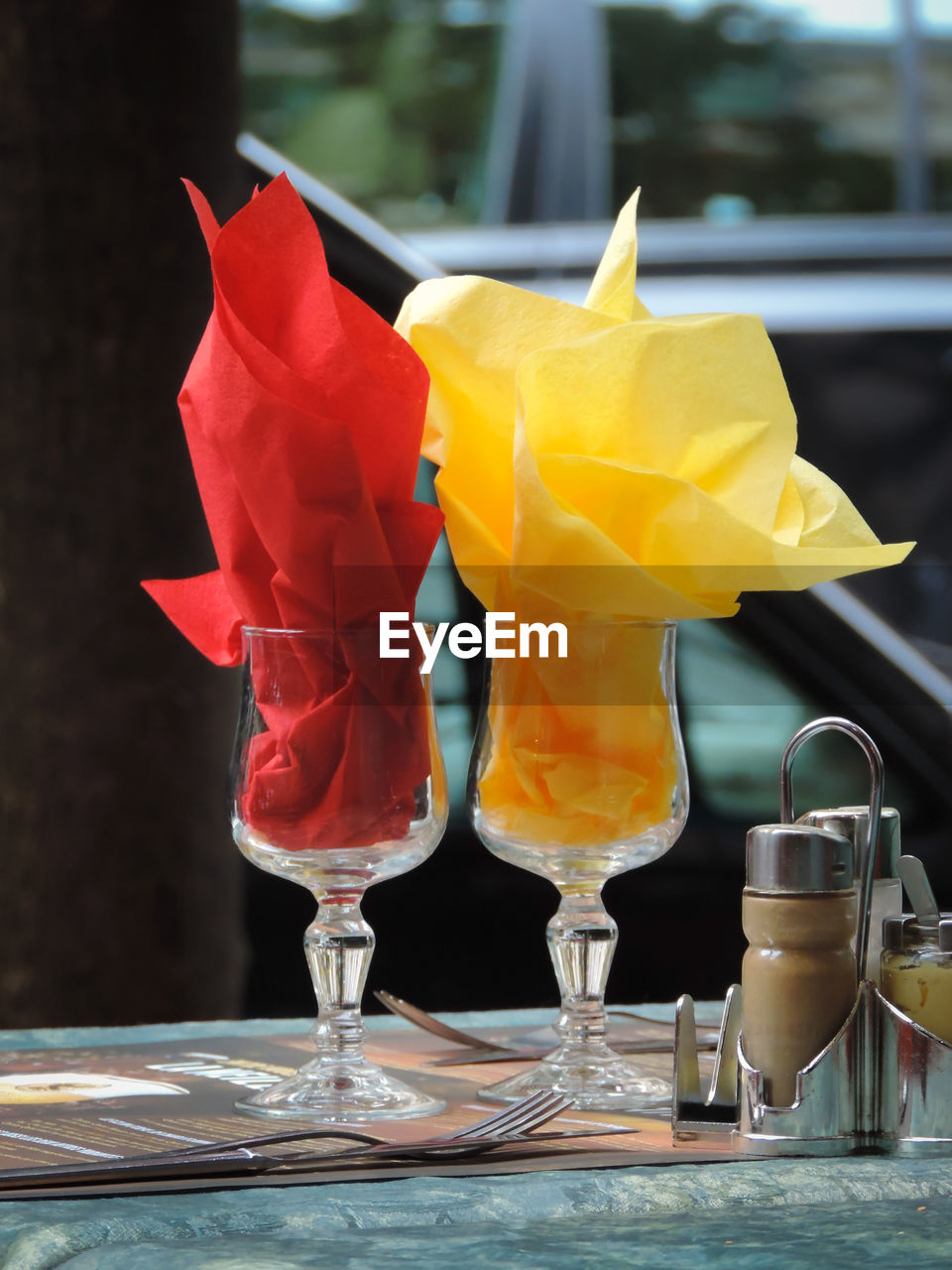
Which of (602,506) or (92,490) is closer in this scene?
(602,506)

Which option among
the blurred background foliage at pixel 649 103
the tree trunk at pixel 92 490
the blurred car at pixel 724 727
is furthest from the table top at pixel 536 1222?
the blurred background foliage at pixel 649 103

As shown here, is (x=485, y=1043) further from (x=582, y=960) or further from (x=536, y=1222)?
(x=536, y=1222)

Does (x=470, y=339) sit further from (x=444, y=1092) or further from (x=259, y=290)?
(x=444, y=1092)

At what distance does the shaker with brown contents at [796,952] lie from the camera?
0.61m

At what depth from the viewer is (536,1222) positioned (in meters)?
0.51

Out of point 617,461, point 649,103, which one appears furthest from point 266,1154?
point 649,103

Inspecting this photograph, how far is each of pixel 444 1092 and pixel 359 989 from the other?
Result: 0.08 metres

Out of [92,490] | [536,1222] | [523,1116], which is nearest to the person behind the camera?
[536,1222]

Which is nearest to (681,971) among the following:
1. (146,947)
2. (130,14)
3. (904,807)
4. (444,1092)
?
(904,807)

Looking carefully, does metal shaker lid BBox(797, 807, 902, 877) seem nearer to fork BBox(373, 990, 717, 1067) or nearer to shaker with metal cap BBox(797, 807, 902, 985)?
shaker with metal cap BBox(797, 807, 902, 985)

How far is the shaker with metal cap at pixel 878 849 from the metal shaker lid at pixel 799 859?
0.03m

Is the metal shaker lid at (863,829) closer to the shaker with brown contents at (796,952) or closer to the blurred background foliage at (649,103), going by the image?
the shaker with brown contents at (796,952)

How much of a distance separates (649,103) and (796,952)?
2348mm

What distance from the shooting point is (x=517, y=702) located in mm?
721
